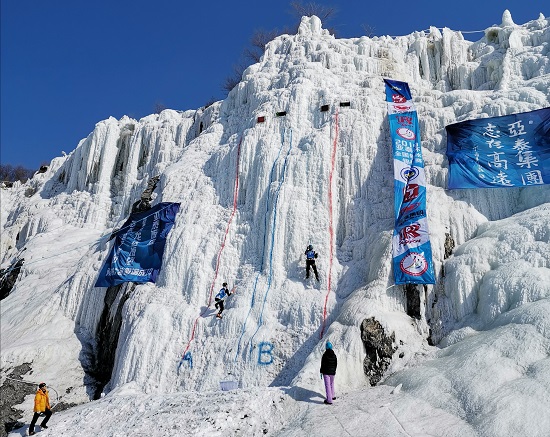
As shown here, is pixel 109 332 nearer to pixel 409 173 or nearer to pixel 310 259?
pixel 310 259

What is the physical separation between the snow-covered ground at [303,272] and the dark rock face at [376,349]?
0.15 meters

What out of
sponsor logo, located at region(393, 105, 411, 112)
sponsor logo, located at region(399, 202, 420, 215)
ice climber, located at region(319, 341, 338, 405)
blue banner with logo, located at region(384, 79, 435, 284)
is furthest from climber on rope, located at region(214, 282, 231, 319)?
sponsor logo, located at region(393, 105, 411, 112)

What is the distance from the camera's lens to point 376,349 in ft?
36.2

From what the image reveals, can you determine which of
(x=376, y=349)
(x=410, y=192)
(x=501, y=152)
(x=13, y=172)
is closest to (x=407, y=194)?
(x=410, y=192)

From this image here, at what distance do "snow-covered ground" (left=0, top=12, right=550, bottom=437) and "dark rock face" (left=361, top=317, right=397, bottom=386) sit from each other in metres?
0.15

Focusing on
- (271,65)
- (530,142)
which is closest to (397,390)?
(530,142)

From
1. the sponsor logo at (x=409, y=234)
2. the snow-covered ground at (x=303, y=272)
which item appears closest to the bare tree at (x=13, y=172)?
the snow-covered ground at (x=303, y=272)

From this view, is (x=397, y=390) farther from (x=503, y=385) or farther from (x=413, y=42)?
(x=413, y=42)

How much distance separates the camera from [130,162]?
25.5 m

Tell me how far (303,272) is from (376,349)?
416 cm

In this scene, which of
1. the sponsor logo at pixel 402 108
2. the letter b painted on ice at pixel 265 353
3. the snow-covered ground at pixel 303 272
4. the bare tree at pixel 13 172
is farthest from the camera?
the bare tree at pixel 13 172

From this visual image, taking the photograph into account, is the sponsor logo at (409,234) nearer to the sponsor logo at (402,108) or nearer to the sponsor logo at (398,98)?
the sponsor logo at (402,108)

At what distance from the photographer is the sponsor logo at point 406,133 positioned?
53.2 ft

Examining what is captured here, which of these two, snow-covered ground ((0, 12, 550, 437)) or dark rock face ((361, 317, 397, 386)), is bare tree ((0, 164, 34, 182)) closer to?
snow-covered ground ((0, 12, 550, 437))
